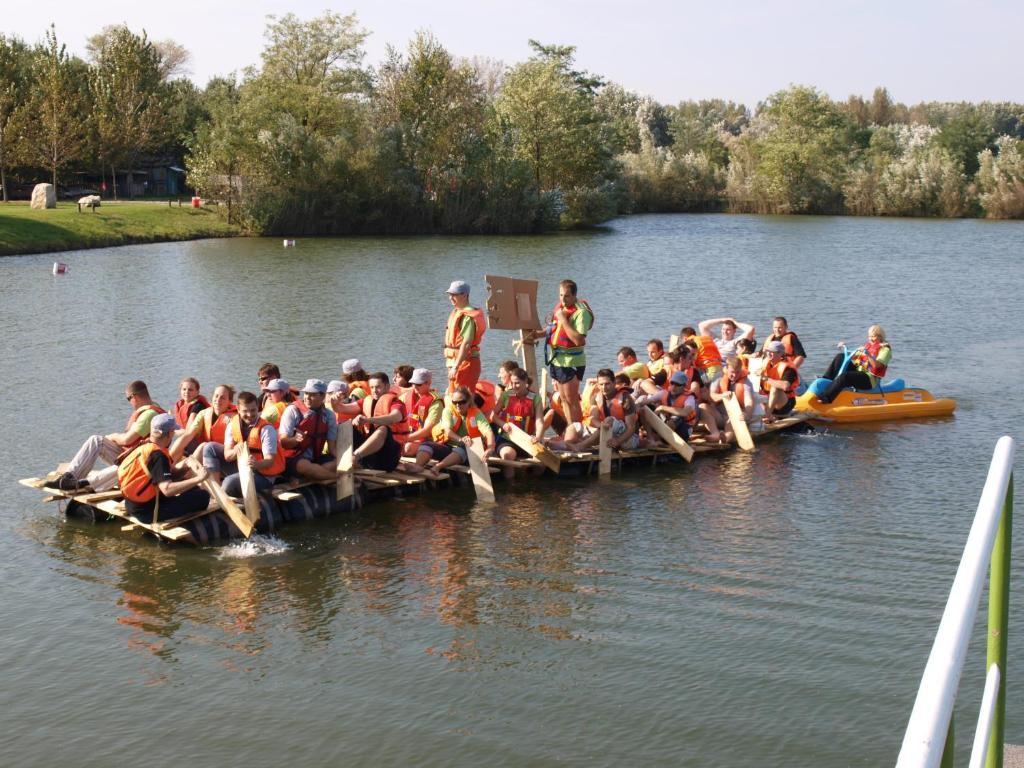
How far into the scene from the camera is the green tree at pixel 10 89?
52.5m

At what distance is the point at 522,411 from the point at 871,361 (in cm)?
622

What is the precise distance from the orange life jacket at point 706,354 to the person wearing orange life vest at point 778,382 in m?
0.70

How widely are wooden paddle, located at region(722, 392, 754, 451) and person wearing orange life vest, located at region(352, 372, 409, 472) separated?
4.74m

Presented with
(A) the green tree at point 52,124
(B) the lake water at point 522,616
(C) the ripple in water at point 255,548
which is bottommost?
(B) the lake water at point 522,616

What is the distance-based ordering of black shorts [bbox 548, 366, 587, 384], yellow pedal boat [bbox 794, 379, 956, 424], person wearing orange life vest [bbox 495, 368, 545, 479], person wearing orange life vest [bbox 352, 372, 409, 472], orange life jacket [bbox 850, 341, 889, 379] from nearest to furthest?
1. person wearing orange life vest [bbox 352, 372, 409, 472]
2. person wearing orange life vest [bbox 495, 368, 545, 479]
3. black shorts [bbox 548, 366, 587, 384]
4. yellow pedal boat [bbox 794, 379, 956, 424]
5. orange life jacket [bbox 850, 341, 889, 379]

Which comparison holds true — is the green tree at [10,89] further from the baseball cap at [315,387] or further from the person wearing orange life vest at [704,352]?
the baseball cap at [315,387]

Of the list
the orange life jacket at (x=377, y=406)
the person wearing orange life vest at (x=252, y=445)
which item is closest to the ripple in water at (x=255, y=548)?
the person wearing orange life vest at (x=252, y=445)

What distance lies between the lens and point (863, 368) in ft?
57.4

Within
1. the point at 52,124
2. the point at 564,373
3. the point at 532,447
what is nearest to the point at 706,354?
the point at 564,373

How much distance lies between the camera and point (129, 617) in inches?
388

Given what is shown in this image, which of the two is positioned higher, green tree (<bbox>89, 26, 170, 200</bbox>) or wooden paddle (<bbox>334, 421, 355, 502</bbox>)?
green tree (<bbox>89, 26, 170, 200</bbox>)

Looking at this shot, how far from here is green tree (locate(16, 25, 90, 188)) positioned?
53.0 meters

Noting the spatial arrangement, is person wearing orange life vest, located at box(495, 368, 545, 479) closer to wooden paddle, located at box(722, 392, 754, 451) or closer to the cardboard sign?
the cardboard sign

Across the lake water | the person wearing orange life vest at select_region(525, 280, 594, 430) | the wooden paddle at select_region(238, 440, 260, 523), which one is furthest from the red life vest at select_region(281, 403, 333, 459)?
the person wearing orange life vest at select_region(525, 280, 594, 430)
